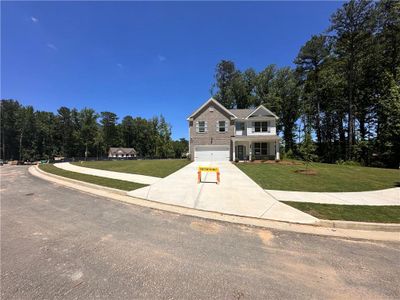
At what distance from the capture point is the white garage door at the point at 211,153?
23.3 m

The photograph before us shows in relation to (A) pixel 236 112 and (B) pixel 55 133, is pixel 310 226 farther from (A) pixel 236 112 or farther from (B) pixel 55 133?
(B) pixel 55 133

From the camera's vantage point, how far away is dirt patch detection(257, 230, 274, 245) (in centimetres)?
394

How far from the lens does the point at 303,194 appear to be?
760 centimetres

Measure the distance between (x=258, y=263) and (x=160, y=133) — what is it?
2390 inches

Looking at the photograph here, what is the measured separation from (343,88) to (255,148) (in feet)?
63.8

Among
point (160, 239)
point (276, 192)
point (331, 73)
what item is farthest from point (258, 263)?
point (331, 73)

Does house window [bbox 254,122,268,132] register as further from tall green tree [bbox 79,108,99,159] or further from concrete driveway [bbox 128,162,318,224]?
tall green tree [bbox 79,108,99,159]

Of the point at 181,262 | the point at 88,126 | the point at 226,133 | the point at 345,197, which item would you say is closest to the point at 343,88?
the point at 226,133

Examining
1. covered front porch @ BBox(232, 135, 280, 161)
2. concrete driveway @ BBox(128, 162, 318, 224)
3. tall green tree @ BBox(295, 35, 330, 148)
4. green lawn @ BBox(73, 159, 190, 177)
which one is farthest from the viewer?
tall green tree @ BBox(295, 35, 330, 148)

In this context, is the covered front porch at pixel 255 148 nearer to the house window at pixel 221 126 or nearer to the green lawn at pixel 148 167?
the house window at pixel 221 126

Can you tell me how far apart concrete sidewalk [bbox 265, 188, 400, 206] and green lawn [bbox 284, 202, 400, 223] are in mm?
474

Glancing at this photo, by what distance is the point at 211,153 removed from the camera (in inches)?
923

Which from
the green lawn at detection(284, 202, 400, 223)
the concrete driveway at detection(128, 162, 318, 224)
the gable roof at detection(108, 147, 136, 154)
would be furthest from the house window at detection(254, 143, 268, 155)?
the gable roof at detection(108, 147, 136, 154)

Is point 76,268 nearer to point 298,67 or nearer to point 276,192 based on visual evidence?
point 276,192
